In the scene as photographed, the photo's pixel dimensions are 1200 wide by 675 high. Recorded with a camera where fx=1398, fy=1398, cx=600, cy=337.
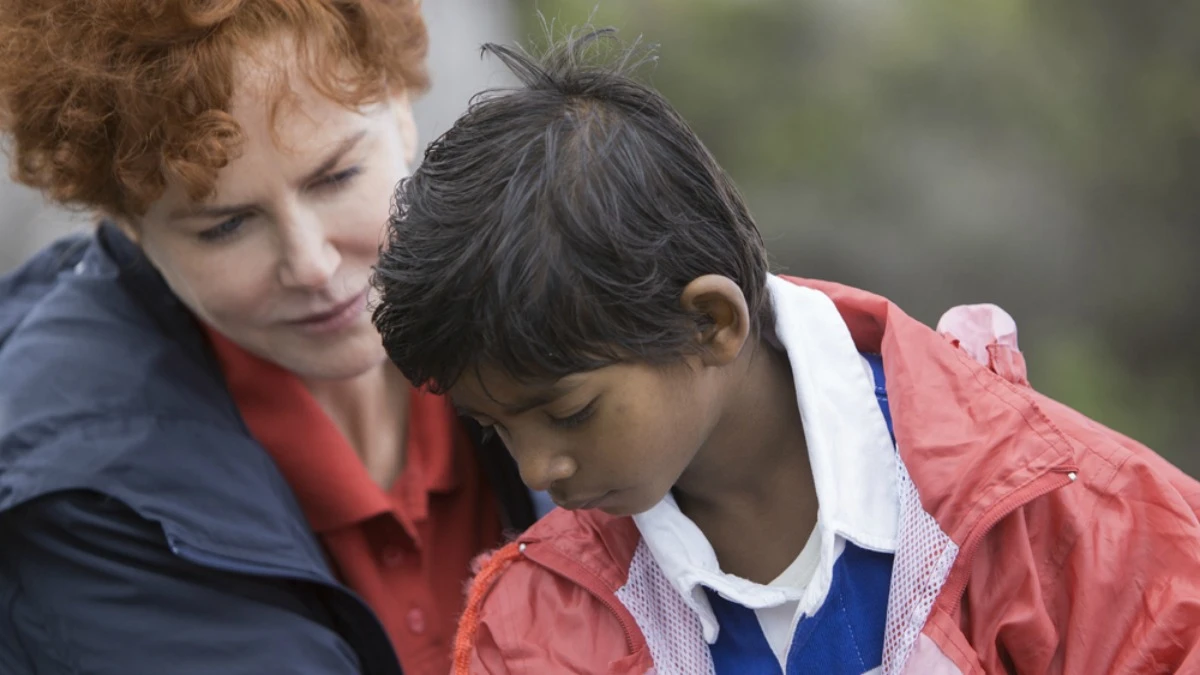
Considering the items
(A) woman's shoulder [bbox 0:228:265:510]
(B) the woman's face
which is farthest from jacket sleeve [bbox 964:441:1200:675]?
(A) woman's shoulder [bbox 0:228:265:510]

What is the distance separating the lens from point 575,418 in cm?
145

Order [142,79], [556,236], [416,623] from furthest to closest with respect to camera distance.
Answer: [416,623] → [142,79] → [556,236]

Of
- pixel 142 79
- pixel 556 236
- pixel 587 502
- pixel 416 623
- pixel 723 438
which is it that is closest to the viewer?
pixel 556 236

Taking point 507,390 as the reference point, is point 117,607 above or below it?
below

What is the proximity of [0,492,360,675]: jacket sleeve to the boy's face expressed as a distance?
53 cm

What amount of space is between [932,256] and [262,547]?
8.03ft

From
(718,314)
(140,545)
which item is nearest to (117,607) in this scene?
(140,545)

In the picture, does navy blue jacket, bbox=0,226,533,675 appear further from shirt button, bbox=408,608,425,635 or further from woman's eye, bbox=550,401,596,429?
woman's eye, bbox=550,401,596,429

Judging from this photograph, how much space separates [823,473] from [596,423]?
0.88 ft

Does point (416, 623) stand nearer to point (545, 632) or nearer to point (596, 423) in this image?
point (545, 632)

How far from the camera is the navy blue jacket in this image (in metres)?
1.78

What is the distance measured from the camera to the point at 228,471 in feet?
6.15

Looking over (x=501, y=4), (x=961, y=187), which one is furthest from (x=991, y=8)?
(x=501, y=4)

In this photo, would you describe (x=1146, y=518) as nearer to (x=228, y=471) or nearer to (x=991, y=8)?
(x=228, y=471)
